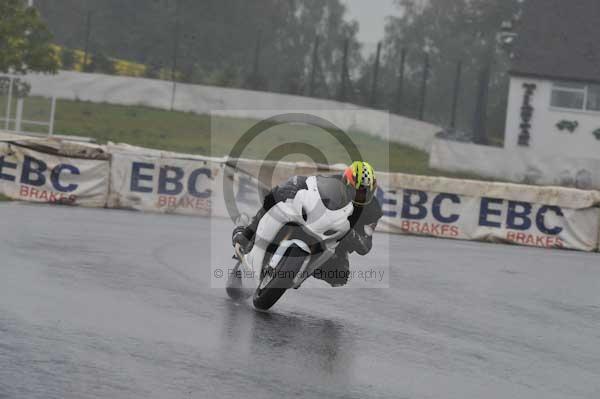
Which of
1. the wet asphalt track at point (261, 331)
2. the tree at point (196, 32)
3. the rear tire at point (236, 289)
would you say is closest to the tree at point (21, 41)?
the wet asphalt track at point (261, 331)

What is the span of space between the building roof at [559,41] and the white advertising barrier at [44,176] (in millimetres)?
28424

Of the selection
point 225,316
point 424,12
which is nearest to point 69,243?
point 225,316

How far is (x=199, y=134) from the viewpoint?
40156mm

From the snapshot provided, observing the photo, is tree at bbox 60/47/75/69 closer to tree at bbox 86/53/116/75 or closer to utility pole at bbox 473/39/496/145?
tree at bbox 86/53/116/75

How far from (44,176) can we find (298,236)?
38.6 feet

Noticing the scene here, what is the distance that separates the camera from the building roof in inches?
1809

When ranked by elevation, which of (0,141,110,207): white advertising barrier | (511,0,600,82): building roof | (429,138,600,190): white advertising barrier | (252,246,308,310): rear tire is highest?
(511,0,600,82): building roof

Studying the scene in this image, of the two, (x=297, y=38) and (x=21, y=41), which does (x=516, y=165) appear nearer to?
(x=21, y=41)

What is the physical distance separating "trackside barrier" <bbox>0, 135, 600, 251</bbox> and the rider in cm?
1057

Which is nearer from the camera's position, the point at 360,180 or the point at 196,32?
the point at 360,180

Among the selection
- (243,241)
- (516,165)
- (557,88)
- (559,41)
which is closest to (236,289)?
(243,241)

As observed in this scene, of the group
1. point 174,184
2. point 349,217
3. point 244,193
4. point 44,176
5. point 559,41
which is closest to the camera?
point 349,217

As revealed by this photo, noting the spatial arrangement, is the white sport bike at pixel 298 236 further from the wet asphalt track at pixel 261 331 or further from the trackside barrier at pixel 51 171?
the trackside barrier at pixel 51 171

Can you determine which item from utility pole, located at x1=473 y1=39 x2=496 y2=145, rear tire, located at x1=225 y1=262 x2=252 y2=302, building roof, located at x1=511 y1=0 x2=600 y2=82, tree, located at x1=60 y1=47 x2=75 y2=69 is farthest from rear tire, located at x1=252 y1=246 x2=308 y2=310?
tree, located at x1=60 y1=47 x2=75 y2=69
